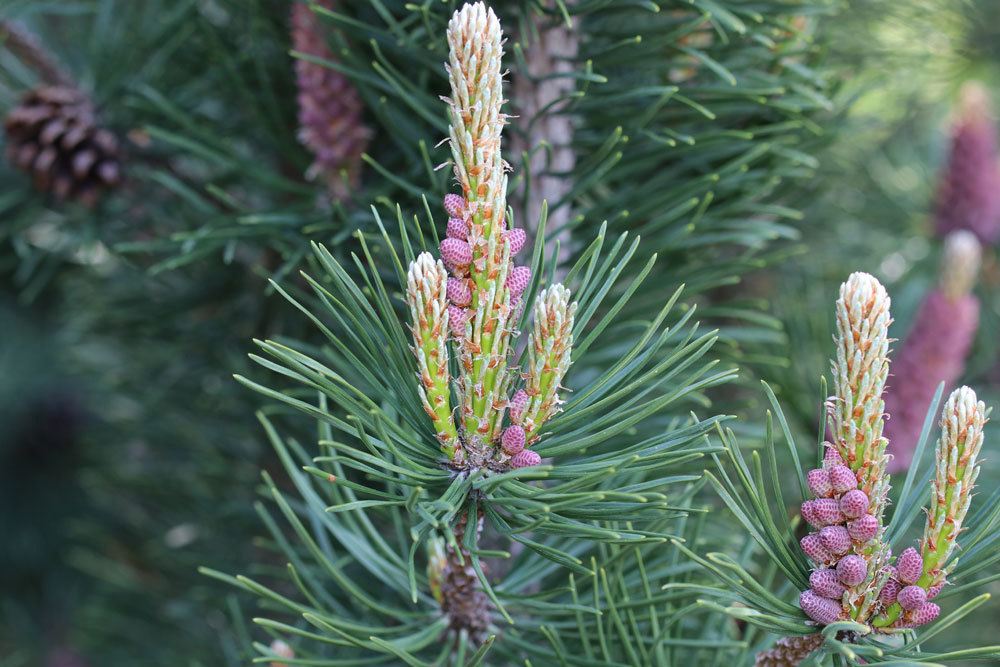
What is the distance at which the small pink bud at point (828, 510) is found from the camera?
41cm

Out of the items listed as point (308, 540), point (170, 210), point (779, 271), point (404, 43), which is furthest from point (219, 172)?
point (779, 271)

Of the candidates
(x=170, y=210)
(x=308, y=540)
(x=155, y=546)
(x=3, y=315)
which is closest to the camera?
(x=308, y=540)

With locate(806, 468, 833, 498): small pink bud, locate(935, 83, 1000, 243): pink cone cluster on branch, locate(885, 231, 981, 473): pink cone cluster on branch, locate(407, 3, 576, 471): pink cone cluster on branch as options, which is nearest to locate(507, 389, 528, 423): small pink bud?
locate(407, 3, 576, 471): pink cone cluster on branch

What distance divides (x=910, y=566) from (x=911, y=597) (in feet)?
0.04

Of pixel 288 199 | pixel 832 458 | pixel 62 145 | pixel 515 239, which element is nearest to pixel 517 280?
pixel 515 239

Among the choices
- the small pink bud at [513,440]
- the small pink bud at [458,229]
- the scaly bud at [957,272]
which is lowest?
the scaly bud at [957,272]

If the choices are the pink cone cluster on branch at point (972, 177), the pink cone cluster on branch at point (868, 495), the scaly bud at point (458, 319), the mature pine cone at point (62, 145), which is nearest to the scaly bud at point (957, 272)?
the pink cone cluster on branch at point (972, 177)

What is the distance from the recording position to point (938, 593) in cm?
44

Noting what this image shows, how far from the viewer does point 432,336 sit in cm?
40

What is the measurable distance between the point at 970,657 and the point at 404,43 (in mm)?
428

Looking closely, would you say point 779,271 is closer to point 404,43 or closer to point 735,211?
point 735,211

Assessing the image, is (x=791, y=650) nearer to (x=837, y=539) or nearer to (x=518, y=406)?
(x=837, y=539)

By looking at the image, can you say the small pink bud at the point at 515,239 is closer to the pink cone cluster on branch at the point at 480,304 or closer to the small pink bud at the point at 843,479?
the pink cone cluster on branch at the point at 480,304

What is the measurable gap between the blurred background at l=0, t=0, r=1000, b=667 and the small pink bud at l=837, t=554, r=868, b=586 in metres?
0.22
